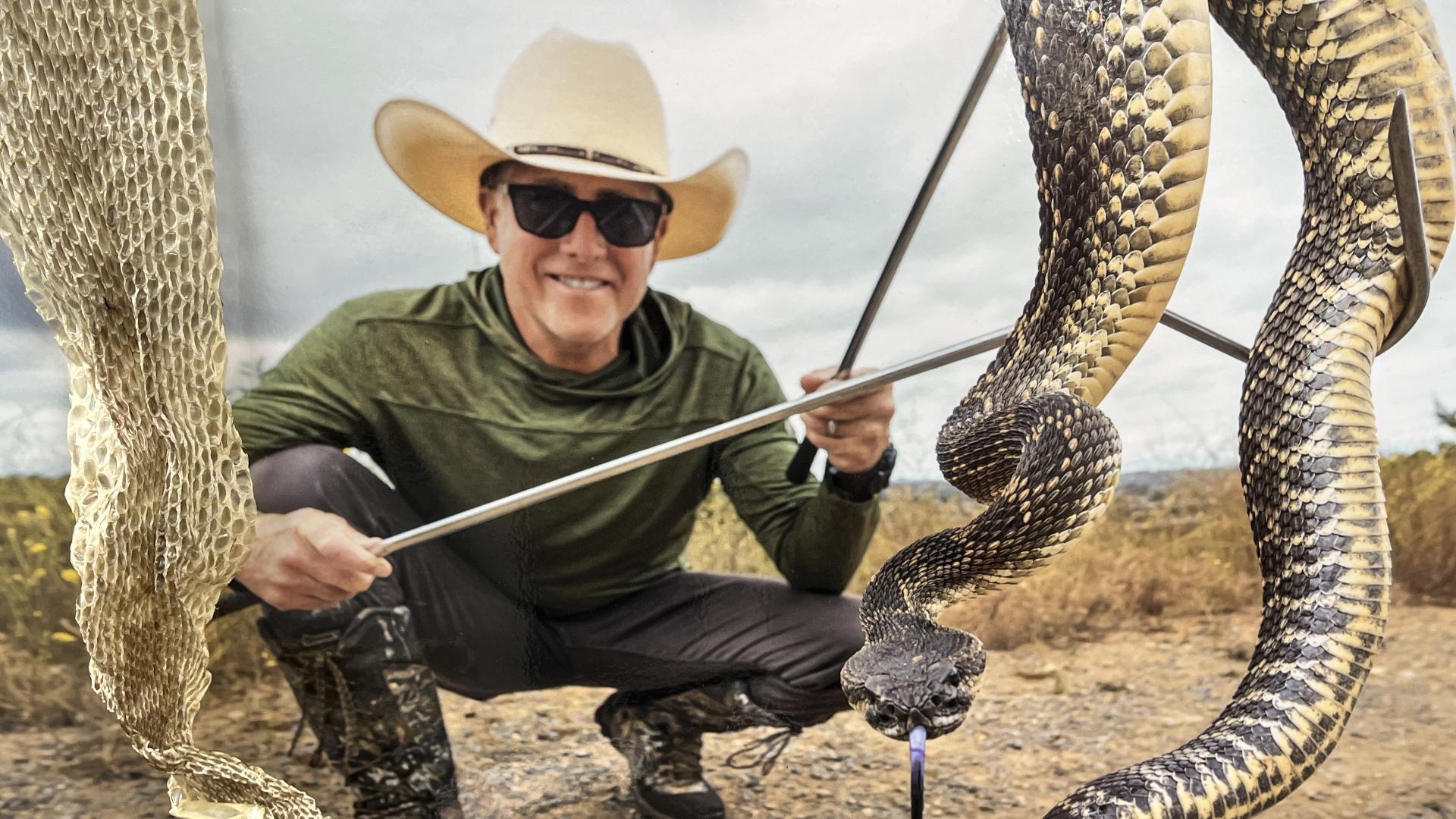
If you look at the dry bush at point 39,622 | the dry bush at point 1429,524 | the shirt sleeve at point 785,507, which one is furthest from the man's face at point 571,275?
the dry bush at point 1429,524

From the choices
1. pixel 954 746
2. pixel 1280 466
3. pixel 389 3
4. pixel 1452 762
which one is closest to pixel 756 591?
pixel 954 746

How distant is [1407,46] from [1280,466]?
0.39 m

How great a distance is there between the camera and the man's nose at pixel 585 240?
1.06 metres

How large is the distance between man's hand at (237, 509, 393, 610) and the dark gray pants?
0.10 feet

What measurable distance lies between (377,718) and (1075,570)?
4.15 feet

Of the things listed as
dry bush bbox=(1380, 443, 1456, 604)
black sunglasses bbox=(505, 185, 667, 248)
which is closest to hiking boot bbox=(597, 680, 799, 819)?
black sunglasses bbox=(505, 185, 667, 248)

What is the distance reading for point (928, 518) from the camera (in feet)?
4.41

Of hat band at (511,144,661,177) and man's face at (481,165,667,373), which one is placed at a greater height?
hat band at (511,144,661,177)

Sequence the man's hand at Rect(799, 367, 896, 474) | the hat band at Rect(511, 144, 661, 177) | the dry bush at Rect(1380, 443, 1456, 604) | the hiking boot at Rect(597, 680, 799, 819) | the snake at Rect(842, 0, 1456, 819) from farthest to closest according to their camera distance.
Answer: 1. the dry bush at Rect(1380, 443, 1456, 604)
2. the hiking boot at Rect(597, 680, 799, 819)
3. the man's hand at Rect(799, 367, 896, 474)
4. the hat band at Rect(511, 144, 661, 177)
5. the snake at Rect(842, 0, 1456, 819)

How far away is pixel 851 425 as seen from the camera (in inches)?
45.1

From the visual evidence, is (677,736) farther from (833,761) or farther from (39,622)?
(39,622)

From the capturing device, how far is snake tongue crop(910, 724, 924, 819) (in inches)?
31.0

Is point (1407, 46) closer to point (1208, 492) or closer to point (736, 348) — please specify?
point (736, 348)

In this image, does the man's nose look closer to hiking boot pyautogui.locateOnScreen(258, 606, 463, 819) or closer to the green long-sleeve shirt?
the green long-sleeve shirt
